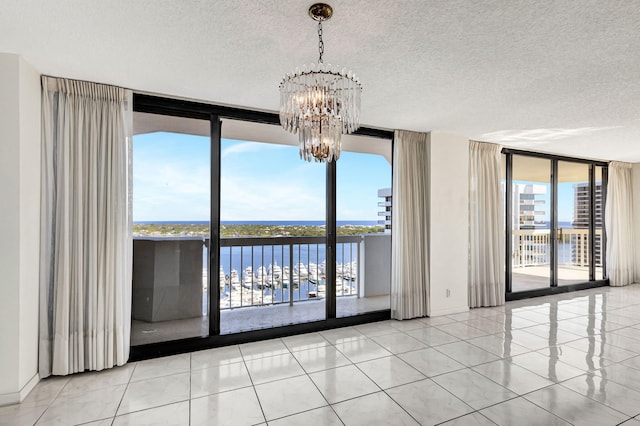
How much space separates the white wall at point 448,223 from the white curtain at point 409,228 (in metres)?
0.09

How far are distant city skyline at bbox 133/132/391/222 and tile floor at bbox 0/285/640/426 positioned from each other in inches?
58.3

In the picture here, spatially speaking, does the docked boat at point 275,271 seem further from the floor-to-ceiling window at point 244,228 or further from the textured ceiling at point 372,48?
the textured ceiling at point 372,48

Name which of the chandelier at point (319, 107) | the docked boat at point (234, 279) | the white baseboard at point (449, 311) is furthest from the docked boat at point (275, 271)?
the chandelier at point (319, 107)

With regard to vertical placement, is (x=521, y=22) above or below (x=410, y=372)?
above

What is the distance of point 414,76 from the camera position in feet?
8.60

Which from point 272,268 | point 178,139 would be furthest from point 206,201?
point 272,268

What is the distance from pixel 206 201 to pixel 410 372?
2.57 metres

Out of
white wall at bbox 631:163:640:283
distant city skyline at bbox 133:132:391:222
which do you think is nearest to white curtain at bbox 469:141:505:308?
distant city skyline at bbox 133:132:391:222

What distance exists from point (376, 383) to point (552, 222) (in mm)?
5053

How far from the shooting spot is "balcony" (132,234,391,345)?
11.4ft

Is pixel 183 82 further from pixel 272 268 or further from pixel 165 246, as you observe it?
pixel 272 268

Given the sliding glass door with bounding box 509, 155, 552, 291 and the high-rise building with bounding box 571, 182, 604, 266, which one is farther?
the high-rise building with bounding box 571, 182, 604, 266

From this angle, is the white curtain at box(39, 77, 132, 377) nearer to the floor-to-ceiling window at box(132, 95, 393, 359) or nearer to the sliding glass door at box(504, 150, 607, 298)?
the floor-to-ceiling window at box(132, 95, 393, 359)

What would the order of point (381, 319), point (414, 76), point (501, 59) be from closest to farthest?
point (501, 59)
point (414, 76)
point (381, 319)
